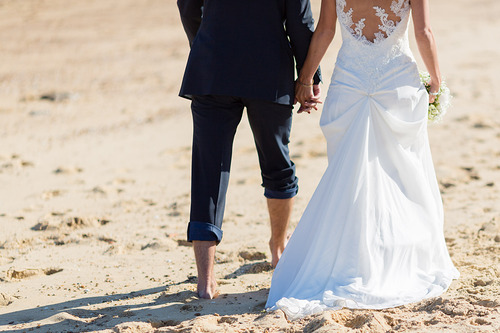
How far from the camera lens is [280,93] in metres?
3.60

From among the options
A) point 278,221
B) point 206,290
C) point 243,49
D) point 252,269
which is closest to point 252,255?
point 252,269

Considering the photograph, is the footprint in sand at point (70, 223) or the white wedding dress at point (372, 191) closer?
the white wedding dress at point (372, 191)

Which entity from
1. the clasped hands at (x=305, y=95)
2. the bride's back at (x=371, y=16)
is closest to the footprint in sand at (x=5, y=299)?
the clasped hands at (x=305, y=95)

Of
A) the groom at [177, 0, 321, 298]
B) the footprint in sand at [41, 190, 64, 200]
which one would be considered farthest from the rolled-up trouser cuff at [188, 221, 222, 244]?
the footprint in sand at [41, 190, 64, 200]

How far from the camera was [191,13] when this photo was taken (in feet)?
12.5

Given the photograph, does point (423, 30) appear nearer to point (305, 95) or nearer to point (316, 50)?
point (316, 50)

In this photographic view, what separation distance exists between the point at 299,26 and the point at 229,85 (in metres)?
0.50

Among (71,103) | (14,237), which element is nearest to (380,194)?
(14,237)

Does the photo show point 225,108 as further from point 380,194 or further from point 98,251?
point 98,251

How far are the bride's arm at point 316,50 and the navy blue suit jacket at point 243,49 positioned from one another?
10 cm

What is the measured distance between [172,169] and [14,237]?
223 centimetres

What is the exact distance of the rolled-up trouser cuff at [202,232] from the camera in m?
3.55

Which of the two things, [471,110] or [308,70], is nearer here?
[308,70]

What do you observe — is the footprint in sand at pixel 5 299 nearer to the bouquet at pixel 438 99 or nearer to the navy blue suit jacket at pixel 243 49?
the navy blue suit jacket at pixel 243 49
